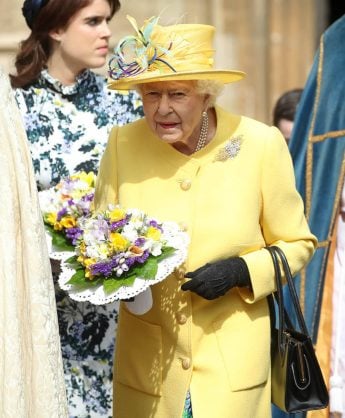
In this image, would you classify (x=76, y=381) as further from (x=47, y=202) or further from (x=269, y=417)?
(x=269, y=417)

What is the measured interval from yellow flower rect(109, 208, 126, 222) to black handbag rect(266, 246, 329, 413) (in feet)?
1.82

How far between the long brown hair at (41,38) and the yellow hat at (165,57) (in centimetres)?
109

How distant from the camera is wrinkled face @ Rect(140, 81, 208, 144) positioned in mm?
4500

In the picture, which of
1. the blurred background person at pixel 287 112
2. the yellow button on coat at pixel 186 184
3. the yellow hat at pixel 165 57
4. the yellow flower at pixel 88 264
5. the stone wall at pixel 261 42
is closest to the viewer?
the yellow flower at pixel 88 264

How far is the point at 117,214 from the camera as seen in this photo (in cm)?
441

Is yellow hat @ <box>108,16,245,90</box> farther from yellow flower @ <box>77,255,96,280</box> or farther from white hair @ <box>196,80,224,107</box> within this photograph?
yellow flower @ <box>77,255,96,280</box>

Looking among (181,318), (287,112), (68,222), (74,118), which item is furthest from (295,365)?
(287,112)

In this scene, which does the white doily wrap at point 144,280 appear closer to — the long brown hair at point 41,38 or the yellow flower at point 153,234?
the yellow flower at point 153,234

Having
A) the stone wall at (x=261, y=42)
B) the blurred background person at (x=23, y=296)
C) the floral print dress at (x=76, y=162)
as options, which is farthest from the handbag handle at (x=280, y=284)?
the stone wall at (x=261, y=42)

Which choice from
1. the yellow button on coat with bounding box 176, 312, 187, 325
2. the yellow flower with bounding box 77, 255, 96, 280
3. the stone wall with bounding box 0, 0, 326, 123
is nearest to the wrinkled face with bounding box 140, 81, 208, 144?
the yellow flower with bounding box 77, 255, 96, 280

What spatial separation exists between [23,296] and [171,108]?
115 centimetres

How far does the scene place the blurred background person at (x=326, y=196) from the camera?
5684 mm

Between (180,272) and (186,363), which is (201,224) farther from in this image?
(186,363)

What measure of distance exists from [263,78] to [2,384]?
7.28m
